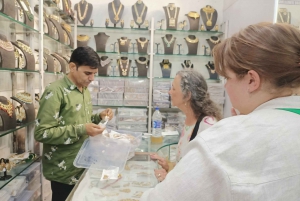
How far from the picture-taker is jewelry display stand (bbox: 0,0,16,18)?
1489 millimetres

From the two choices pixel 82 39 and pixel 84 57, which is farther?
pixel 82 39

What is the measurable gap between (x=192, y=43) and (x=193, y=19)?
334 mm

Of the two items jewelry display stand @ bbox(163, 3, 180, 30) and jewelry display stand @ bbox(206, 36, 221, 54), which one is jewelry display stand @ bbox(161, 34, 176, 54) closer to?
jewelry display stand @ bbox(163, 3, 180, 30)

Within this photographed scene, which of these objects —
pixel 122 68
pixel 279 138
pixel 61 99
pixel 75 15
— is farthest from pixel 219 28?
pixel 279 138

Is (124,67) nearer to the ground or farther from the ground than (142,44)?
nearer to the ground

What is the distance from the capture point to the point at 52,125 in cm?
154

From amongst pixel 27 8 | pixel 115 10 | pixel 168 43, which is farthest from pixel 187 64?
pixel 27 8

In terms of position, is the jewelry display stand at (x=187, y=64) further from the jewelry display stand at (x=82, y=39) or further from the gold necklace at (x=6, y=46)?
the gold necklace at (x=6, y=46)

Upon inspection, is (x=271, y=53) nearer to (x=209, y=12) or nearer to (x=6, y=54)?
(x=6, y=54)

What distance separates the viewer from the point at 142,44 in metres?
3.30

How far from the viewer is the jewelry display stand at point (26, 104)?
180cm

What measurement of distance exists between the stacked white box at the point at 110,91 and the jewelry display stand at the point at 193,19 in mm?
1278

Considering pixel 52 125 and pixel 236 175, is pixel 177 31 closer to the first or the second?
pixel 52 125

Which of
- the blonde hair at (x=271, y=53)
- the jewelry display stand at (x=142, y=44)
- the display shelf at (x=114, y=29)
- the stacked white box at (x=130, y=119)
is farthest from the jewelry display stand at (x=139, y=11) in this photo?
the blonde hair at (x=271, y=53)
